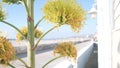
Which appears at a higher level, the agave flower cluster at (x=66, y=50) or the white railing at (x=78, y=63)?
the agave flower cluster at (x=66, y=50)

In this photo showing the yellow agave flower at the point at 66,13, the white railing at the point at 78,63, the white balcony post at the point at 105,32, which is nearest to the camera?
the yellow agave flower at the point at 66,13

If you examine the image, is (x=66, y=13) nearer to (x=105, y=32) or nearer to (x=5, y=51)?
(x=5, y=51)

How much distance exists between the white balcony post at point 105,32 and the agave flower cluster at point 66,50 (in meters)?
1.25

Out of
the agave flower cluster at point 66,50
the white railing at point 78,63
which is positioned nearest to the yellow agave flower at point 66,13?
the agave flower cluster at point 66,50

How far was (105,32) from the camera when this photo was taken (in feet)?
8.43

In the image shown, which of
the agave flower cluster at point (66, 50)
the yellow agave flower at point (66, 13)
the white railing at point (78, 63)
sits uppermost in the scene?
the yellow agave flower at point (66, 13)

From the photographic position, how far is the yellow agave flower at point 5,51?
1.02m

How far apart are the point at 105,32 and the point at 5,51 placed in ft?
5.40

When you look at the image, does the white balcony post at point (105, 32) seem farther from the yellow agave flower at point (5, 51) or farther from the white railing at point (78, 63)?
the yellow agave flower at point (5, 51)

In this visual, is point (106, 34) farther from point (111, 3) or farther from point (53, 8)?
point (53, 8)

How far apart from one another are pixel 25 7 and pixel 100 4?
1.63 metres

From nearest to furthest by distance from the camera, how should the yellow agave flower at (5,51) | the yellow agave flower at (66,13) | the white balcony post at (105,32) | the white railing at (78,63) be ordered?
1. the yellow agave flower at (5,51)
2. the yellow agave flower at (66,13)
3. the white balcony post at (105,32)
4. the white railing at (78,63)

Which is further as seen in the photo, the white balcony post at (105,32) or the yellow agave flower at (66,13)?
the white balcony post at (105,32)

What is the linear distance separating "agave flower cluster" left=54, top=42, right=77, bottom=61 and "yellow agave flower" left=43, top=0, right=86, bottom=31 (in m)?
0.12
